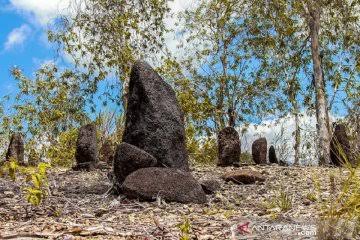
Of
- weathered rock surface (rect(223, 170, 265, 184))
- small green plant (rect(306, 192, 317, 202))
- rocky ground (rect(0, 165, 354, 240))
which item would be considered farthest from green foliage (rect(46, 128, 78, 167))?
small green plant (rect(306, 192, 317, 202))

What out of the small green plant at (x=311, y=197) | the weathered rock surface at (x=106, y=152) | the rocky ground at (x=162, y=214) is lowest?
the rocky ground at (x=162, y=214)

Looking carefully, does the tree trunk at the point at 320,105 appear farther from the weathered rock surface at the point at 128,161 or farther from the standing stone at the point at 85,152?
the weathered rock surface at the point at 128,161

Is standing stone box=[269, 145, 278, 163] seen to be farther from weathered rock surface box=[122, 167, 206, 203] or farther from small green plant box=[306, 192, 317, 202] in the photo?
weathered rock surface box=[122, 167, 206, 203]

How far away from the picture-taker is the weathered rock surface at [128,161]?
400 inches

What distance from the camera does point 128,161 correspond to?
10148 mm

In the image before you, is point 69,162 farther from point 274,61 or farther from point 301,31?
point 301,31

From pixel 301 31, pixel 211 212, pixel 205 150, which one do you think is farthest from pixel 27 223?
pixel 301 31

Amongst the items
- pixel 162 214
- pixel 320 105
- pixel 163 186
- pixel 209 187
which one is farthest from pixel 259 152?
pixel 162 214

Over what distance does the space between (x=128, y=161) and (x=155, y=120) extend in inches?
53.9

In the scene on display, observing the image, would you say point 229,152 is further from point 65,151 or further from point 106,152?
point 65,151

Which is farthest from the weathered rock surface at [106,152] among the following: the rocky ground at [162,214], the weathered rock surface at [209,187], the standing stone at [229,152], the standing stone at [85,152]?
the weathered rock surface at [209,187]

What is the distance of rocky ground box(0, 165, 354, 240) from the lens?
19.2 feet

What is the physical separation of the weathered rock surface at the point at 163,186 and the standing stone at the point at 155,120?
1510 mm

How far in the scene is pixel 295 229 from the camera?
570 centimetres
